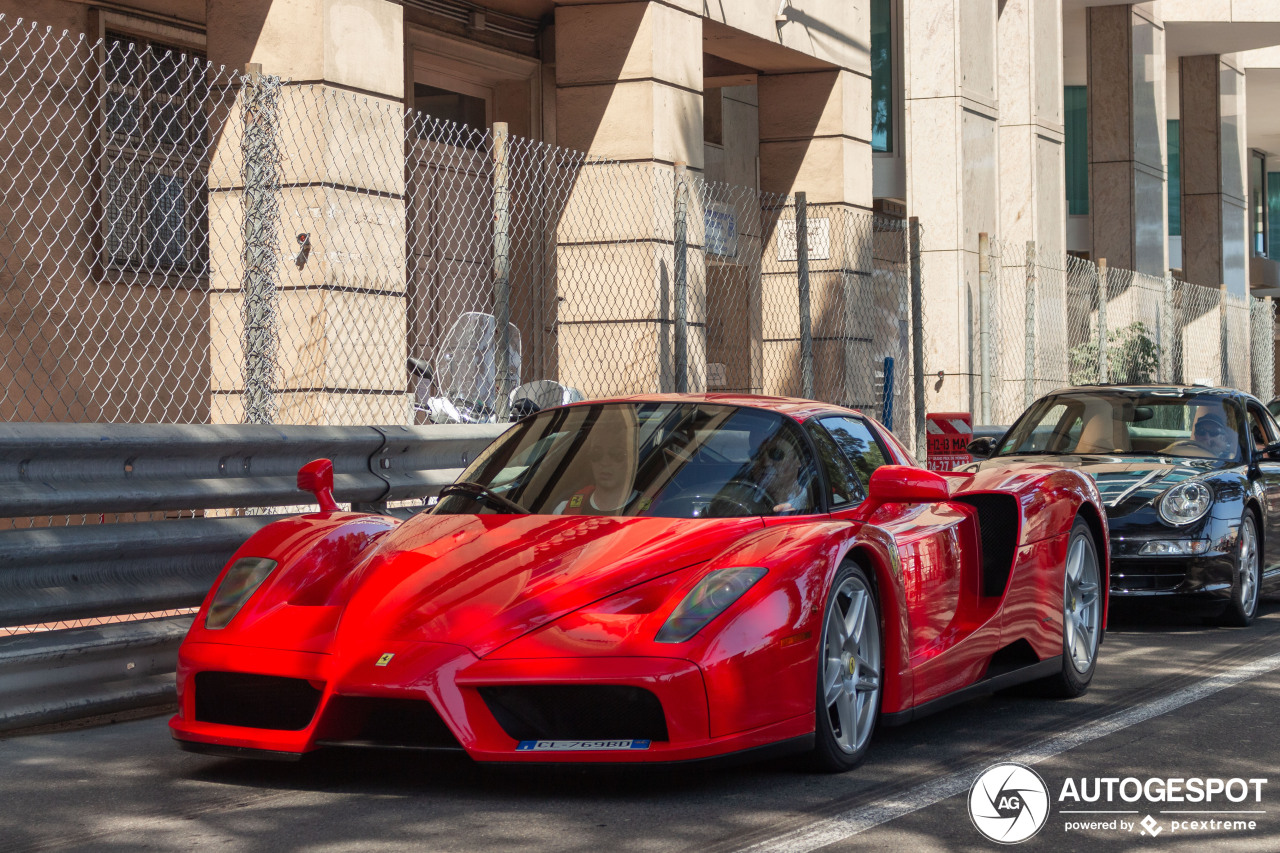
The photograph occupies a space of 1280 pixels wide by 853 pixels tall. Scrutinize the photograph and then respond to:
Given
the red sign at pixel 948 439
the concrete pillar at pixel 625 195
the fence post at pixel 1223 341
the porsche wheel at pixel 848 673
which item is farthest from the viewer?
the fence post at pixel 1223 341

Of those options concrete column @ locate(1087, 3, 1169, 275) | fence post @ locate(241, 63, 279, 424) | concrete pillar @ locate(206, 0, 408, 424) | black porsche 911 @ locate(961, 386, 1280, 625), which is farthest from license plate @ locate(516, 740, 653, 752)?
concrete column @ locate(1087, 3, 1169, 275)

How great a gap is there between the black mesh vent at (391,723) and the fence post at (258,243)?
346 centimetres

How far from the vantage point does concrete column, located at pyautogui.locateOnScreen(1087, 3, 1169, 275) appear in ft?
92.4

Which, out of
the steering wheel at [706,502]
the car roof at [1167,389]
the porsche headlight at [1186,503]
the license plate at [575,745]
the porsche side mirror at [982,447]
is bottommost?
the license plate at [575,745]

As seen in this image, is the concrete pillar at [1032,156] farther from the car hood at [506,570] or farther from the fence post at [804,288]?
the car hood at [506,570]

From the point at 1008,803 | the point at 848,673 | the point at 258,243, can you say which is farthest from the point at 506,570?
the point at 258,243

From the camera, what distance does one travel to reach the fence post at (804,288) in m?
12.5

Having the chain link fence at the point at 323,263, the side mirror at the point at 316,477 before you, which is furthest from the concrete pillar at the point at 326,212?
the side mirror at the point at 316,477

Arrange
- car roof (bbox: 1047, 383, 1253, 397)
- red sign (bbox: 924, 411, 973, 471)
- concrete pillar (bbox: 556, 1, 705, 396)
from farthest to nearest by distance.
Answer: concrete pillar (bbox: 556, 1, 705, 396)
red sign (bbox: 924, 411, 973, 471)
car roof (bbox: 1047, 383, 1253, 397)

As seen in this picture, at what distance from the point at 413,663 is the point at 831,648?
138 centimetres

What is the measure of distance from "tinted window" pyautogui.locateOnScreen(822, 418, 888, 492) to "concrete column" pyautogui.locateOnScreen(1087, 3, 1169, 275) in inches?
929

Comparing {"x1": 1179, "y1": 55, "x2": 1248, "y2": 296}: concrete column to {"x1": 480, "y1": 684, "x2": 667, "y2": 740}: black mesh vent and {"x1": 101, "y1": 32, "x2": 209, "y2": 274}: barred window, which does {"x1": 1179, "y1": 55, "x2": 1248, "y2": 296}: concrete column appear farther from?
{"x1": 480, "y1": 684, "x2": 667, "y2": 740}: black mesh vent

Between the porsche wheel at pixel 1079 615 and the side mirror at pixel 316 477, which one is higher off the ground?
the side mirror at pixel 316 477

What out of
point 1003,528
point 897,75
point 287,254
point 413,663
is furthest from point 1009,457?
point 897,75
